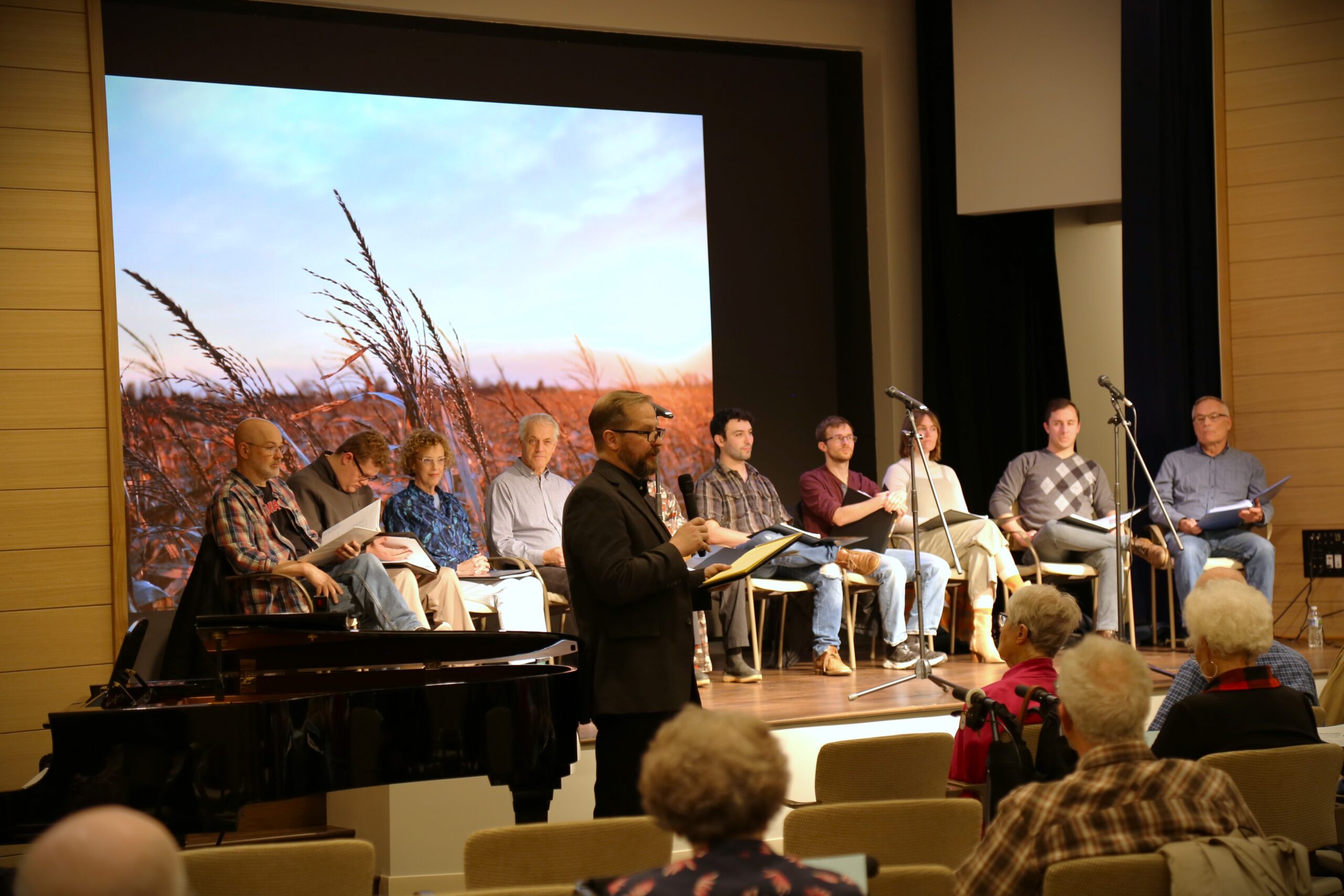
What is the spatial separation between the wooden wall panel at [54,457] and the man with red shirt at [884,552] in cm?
323

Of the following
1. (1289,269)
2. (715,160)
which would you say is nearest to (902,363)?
(715,160)

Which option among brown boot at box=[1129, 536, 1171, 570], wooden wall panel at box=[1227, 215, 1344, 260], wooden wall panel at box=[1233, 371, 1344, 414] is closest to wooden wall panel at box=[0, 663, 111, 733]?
brown boot at box=[1129, 536, 1171, 570]

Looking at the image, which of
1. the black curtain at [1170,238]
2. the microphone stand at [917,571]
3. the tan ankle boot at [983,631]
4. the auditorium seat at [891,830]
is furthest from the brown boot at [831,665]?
the auditorium seat at [891,830]

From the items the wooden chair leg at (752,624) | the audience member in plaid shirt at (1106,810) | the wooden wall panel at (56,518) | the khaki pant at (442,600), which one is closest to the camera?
the audience member in plaid shirt at (1106,810)

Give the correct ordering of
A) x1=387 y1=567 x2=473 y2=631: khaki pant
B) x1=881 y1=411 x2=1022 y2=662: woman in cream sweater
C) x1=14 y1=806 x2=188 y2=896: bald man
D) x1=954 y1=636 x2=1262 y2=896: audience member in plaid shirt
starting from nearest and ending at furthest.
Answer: x1=14 y1=806 x2=188 y2=896: bald man
x1=954 y1=636 x2=1262 y2=896: audience member in plaid shirt
x1=387 y1=567 x2=473 y2=631: khaki pant
x1=881 y1=411 x2=1022 y2=662: woman in cream sweater

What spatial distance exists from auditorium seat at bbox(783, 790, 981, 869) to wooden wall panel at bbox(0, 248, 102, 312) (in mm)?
3684

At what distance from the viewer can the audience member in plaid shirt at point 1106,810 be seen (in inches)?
79.8

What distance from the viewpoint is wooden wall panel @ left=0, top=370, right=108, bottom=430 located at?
4.68m

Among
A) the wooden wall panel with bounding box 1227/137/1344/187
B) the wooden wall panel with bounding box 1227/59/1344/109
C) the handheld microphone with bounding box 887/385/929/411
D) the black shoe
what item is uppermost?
the wooden wall panel with bounding box 1227/59/1344/109

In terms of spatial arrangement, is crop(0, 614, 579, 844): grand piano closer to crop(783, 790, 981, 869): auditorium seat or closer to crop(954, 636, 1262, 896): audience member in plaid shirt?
crop(783, 790, 981, 869): auditorium seat

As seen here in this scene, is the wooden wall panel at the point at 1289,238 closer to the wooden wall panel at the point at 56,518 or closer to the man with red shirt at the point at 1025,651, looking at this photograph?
the man with red shirt at the point at 1025,651

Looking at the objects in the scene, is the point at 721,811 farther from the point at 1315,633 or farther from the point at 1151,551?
the point at 1315,633

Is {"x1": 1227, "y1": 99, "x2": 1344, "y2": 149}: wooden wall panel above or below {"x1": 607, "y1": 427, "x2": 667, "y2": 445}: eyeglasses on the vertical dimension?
above

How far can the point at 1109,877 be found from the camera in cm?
190
